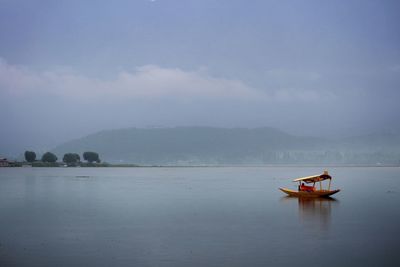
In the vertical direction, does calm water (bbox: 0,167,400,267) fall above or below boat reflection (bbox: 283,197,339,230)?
below

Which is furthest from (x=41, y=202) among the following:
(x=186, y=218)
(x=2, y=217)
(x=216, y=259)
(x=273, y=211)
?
(x=216, y=259)

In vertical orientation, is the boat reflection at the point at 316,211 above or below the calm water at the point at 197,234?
above

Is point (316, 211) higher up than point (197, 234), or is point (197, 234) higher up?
point (316, 211)

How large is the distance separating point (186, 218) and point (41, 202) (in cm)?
2308

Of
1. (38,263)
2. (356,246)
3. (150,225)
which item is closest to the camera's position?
(38,263)

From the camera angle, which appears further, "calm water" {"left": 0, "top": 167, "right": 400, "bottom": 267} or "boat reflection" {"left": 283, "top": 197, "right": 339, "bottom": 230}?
"boat reflection" {"left": 283, "top": 197, "right": 339, "bottom": 230}

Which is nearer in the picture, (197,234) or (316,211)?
(197,234)

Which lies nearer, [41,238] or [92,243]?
[92,243]

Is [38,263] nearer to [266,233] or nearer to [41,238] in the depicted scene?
[41,238]

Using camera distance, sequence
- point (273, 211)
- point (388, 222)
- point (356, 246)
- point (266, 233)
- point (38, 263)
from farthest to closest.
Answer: point (273, 211) < point (388, 222) < point (266, 233) < point (356, 246) < point (38, 263)

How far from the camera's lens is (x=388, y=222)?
40.4 m

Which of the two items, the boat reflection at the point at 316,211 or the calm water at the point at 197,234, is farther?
the boat reflection at the point at 316,211

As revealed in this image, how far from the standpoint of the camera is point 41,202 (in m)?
57.4

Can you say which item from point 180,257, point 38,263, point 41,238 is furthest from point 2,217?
point 180,257
